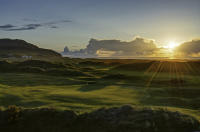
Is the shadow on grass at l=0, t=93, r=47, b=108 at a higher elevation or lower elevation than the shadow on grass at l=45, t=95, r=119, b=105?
higher

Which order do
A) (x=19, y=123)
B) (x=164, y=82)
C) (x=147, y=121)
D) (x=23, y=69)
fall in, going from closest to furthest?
1. (x=147, y=121)
2. (x=19, y=123)
3. (x=164, y=82)
4. (x=23, y=69)

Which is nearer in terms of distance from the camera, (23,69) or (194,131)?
(194,131)

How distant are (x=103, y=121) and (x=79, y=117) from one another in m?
1.86

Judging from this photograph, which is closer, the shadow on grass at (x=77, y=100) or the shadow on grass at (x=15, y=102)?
the shadow on grass at (x=15, y=102)

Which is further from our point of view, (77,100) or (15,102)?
(77,100)

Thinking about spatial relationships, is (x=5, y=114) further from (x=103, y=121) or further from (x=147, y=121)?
(x=147, y=121)

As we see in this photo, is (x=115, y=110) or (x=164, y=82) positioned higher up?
(x=115, y=110)

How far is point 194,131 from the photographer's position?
10445 millimetres

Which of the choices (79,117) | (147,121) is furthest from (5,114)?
(147,121)

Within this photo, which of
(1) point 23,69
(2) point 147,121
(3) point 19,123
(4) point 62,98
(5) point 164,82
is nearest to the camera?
(2) point 147,121

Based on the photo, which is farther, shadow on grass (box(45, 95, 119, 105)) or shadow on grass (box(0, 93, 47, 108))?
shadow on grass (box(45, 95, 119, 105))

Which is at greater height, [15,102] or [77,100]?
[15,102]

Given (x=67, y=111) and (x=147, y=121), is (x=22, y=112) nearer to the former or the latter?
(x=67, y=111)

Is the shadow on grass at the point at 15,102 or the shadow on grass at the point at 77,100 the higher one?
the shadow on grass at the point at 15,102
